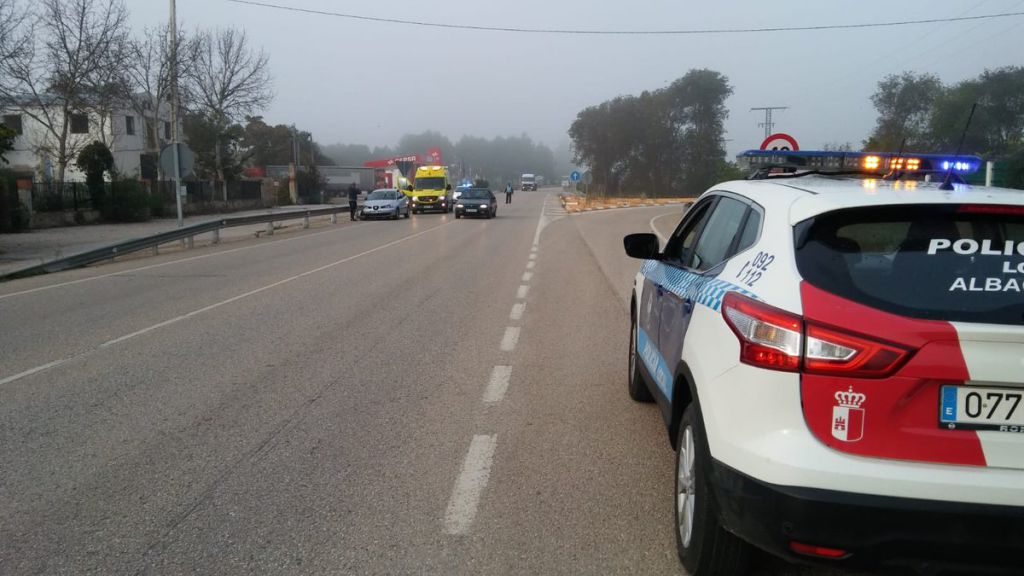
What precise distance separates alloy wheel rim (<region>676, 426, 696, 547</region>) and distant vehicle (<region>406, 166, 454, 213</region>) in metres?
42.7

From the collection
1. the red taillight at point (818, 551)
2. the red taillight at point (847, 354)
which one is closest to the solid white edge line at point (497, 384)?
the red taillight at point (818, 551)

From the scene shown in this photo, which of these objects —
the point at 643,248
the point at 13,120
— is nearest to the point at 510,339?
the point at 643,248

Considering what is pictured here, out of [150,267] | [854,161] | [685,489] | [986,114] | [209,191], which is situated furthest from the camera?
[209,191]

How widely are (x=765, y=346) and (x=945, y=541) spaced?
2.80 ft

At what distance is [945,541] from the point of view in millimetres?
2639

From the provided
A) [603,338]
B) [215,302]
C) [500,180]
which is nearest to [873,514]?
[603,338]

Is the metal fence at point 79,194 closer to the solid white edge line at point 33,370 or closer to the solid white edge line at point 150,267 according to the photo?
the solid white edge line at point 150,267

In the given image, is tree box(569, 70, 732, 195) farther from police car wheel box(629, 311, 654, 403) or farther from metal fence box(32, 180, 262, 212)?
police car wheel box(629, 311, 654, 403)

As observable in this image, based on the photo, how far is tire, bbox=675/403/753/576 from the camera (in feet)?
10.5

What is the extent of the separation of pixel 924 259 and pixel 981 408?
0.56 metres

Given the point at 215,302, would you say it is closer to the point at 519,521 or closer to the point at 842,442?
the point at 519,521

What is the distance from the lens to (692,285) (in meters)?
3.98

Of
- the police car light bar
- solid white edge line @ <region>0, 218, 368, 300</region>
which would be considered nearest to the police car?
the police car light bar

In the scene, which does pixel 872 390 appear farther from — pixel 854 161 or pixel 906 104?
pixel 906 104
